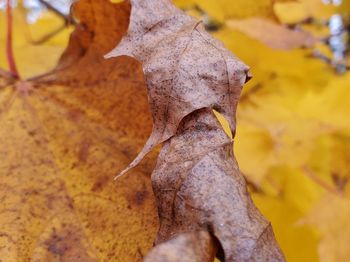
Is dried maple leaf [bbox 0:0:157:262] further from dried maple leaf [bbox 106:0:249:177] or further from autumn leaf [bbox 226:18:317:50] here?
autumn leaf [bbox 226:18:317:50]

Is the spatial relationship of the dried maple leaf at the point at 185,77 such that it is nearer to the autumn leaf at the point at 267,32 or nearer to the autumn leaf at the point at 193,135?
the autumn leaf at the point at 193,135

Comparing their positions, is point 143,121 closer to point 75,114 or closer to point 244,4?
point 75,114

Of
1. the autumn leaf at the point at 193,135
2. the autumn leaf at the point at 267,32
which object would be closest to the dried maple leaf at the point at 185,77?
the autumn leaf at the point at 193,135

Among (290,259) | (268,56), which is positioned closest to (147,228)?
(290,259)

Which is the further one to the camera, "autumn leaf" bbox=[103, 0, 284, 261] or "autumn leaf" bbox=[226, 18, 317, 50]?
"autumn leaf" bbox=[226, 18, 317, 50]


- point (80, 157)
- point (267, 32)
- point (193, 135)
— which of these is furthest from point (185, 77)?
point (267, 32)

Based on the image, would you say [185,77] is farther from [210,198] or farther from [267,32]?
[267,32]

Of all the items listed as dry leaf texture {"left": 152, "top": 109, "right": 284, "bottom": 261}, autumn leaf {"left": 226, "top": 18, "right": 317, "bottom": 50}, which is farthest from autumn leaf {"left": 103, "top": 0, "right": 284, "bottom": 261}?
autumn leaf {"left": 226, "top": 18, "right": 317, "bottom": 50}

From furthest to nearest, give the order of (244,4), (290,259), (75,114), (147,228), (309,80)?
(309,80) < (244,4) < (290,259) < (75,114) < (147,228)
